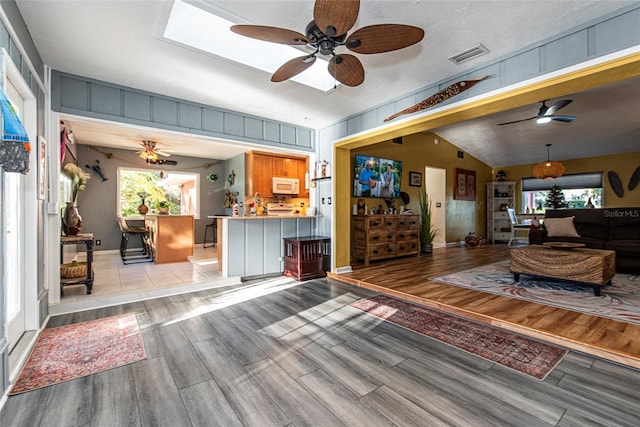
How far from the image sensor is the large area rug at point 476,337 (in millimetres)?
2098

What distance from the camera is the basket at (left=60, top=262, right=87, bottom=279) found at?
3.46 m

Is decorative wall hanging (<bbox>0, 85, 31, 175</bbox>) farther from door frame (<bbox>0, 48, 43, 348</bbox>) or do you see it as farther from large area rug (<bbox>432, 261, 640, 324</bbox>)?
large area rug (<bbox>432, 261, 640, 324</bbox>)

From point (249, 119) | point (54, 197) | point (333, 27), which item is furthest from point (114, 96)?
point (333, 27)

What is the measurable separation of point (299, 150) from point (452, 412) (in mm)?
4408

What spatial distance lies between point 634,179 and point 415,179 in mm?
5542

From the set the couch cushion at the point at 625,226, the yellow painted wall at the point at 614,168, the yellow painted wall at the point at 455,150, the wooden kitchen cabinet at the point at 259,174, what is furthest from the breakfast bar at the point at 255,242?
the yellow painted wall at the point at 614,168

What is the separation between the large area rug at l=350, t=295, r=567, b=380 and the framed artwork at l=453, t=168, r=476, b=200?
6.28 m

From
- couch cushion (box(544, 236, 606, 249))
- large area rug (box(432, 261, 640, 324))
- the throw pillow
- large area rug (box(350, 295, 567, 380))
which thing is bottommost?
large area rug (box(350, 295, 567, 380))

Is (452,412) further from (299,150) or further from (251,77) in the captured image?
(299,150)

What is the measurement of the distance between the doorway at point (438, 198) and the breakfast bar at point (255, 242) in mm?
4383

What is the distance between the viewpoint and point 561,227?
529 cm

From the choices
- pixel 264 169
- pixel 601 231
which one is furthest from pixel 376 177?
pixel 601 231

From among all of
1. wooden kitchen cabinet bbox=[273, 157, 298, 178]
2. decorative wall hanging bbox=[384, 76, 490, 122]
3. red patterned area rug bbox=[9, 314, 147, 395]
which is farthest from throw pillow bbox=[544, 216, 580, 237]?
red patterned area rug bbox=[9, 314, 147, 395]

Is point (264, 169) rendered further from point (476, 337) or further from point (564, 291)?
point (564, 291)
